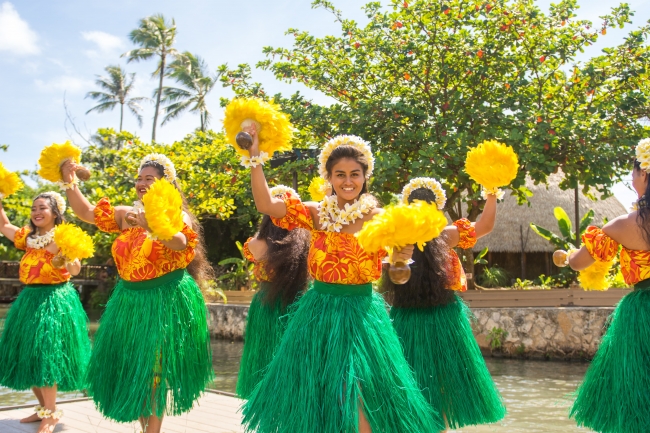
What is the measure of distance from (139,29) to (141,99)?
5.59 meters

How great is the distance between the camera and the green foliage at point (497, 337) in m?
8.76

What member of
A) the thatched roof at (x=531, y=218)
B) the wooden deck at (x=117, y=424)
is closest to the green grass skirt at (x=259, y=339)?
the wooden deck at (x=117, y=424)

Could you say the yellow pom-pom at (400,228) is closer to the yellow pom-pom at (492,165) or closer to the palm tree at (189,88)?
the yellow pom-pom at (492,165)

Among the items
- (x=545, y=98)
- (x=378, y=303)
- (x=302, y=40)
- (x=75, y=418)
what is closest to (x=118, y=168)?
(x=302, y=40)

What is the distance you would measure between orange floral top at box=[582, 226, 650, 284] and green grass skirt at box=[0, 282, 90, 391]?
9.27 feet

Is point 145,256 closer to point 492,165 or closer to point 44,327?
point 44,327

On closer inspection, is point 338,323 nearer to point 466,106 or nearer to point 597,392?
point 597,392

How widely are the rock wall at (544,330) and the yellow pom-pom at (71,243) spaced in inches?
224

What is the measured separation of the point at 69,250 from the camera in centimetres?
362

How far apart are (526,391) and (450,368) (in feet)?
10.3

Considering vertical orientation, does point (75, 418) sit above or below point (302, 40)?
below

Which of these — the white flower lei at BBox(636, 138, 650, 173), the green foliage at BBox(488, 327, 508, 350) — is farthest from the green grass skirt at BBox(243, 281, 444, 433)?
the green foliage at BBox(488, 327, 508, 350)

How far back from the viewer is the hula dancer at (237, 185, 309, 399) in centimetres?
347

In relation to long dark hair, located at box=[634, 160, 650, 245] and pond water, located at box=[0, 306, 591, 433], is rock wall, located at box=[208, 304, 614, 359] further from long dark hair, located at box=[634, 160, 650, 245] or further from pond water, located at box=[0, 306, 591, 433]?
long dark hair, located at box=[634, 160, 650, 245]
